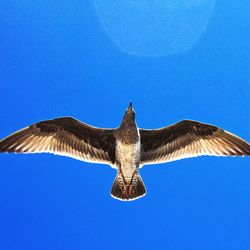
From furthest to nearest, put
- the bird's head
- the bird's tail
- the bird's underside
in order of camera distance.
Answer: the bird's underside < the bird's tail < the bird's head

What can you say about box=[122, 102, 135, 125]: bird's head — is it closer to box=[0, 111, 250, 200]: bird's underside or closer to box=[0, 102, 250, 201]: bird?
box=[0, 102, 250, 201]: bird

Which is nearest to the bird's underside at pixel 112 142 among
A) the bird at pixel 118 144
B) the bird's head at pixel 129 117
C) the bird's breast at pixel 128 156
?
the bird at pixel 118 144

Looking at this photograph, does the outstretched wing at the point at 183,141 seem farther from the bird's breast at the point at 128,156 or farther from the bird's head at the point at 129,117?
the bird's head at the point at 129,117

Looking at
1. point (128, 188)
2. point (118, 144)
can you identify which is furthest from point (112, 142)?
point (128, 188)

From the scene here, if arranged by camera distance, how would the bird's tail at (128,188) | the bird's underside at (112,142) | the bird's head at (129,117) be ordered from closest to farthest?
the bird's head at (129,117), the bird's tail at (128,188), the bird's underside at (112,142)

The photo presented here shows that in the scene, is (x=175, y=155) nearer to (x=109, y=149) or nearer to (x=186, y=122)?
(x=186, y=122)

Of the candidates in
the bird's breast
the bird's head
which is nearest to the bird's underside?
the bird's breast

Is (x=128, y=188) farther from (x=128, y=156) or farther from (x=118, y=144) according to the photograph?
(x=118, y=144)
